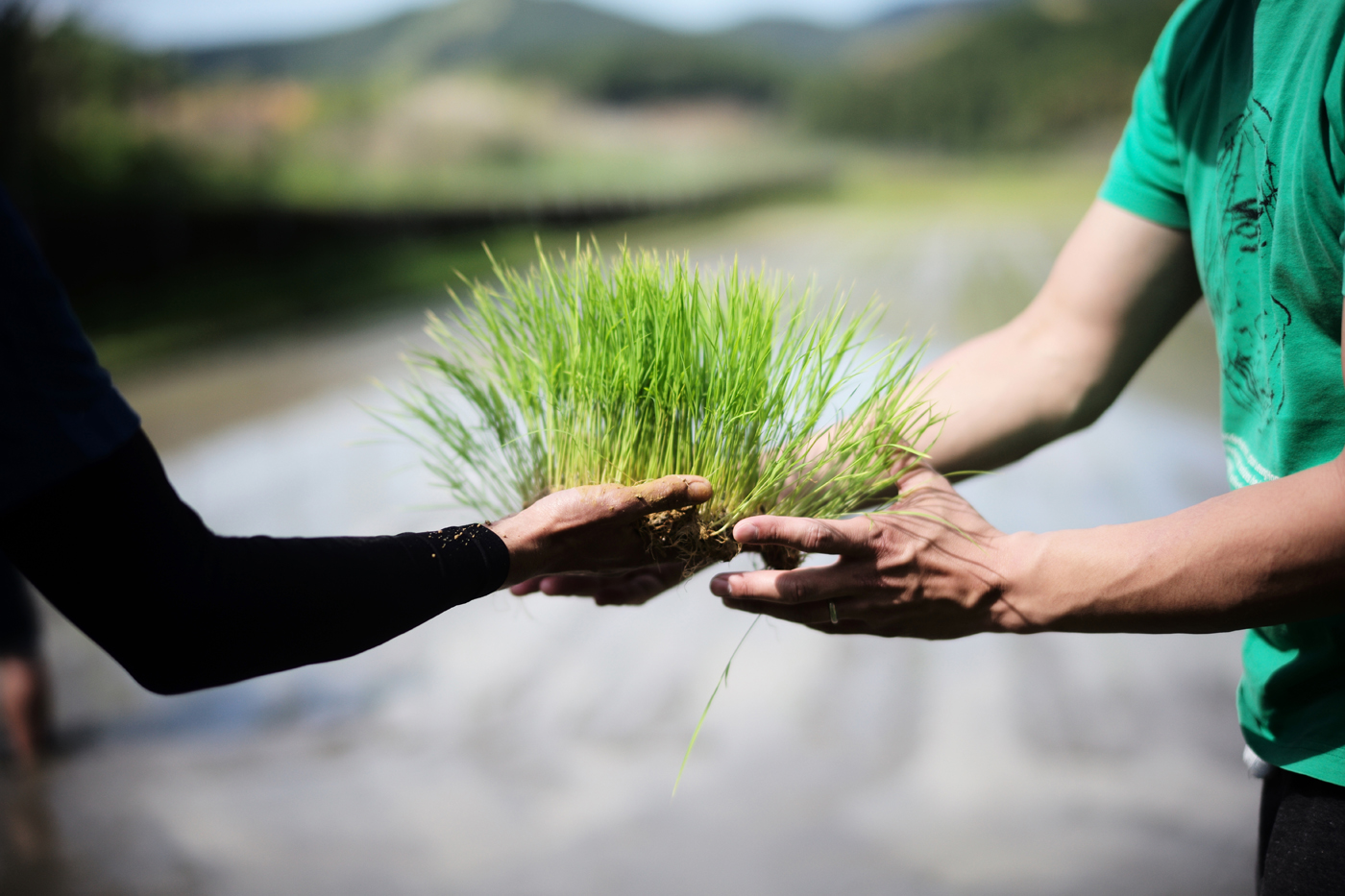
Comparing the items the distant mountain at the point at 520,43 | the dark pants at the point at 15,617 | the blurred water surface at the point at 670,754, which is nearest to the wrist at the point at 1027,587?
the blurred water surface at the point at 670,754

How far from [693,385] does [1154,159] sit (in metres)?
0.36

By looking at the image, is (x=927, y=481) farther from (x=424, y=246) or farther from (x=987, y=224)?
(x=424, y=246)

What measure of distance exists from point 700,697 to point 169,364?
111 inches

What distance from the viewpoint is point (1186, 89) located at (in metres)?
0.54

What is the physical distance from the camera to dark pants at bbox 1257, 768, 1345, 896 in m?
0.46

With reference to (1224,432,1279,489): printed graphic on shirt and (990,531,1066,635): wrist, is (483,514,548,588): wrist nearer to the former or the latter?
(990,531,1066,635): wrist

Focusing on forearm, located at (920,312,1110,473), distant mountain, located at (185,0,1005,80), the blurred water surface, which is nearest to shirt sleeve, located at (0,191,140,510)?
forearm, located at (920,312,1110,473)

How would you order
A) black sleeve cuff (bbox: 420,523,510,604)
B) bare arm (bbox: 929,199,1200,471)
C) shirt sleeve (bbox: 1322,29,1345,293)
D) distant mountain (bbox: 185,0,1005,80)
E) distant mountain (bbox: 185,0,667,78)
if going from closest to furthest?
shirt sleeve (bbox: 1322,29,1345,293), black sleeve cuff (bbox: 420,523,510,604), bare arm (bbox: 929,199,1200,471), distant mountain (bbox: 185,0,1005,80), distant mountain (bbox: 185,0,667,78)

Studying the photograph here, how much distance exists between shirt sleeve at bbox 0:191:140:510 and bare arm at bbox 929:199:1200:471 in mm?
564

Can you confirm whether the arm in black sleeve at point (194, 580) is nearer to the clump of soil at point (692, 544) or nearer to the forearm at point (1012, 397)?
the clump of soil at point (692, 544)

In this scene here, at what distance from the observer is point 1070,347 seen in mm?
637

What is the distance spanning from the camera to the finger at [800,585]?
52 centimetres

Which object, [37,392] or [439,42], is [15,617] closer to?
[37,392]

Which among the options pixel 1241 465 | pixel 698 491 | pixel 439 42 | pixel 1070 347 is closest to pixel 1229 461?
pixel 1241 465
